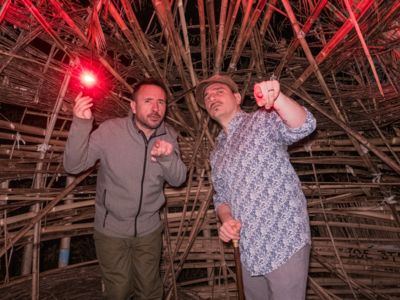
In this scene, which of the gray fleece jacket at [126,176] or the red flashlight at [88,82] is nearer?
the red flashlight at [88,82]

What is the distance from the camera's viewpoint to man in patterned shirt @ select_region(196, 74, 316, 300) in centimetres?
149

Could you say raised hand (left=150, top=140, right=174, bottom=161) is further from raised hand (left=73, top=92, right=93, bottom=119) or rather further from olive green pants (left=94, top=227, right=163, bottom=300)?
olive green pants (left=94, top=227, right=163, bottom=300)

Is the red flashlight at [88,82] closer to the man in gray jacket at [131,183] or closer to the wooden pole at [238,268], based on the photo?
the man in gray jacket at [131,183]

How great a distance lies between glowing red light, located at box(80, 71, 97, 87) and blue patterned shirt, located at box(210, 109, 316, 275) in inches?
36.8

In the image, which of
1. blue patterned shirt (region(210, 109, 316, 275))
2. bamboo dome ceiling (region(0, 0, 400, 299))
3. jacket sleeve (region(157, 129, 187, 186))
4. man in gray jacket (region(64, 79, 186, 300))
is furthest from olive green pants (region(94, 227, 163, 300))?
blue patterned shirt (region(210, 109, 316, 275))

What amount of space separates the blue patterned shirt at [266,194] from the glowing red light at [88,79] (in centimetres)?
94

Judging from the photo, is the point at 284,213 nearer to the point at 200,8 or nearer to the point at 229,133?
the point at 229,133

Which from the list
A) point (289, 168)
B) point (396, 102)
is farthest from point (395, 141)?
point (289, 168)

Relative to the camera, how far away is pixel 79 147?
1883 mm

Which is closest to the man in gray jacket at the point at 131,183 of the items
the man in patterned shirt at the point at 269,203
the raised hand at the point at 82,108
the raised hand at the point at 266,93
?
the raised hand at the point at 82,108

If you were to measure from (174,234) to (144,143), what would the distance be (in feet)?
3.26

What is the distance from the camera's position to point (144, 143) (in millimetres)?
2148

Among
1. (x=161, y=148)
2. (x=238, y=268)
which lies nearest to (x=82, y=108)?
(x=161, y=148)

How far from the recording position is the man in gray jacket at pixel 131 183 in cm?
207
